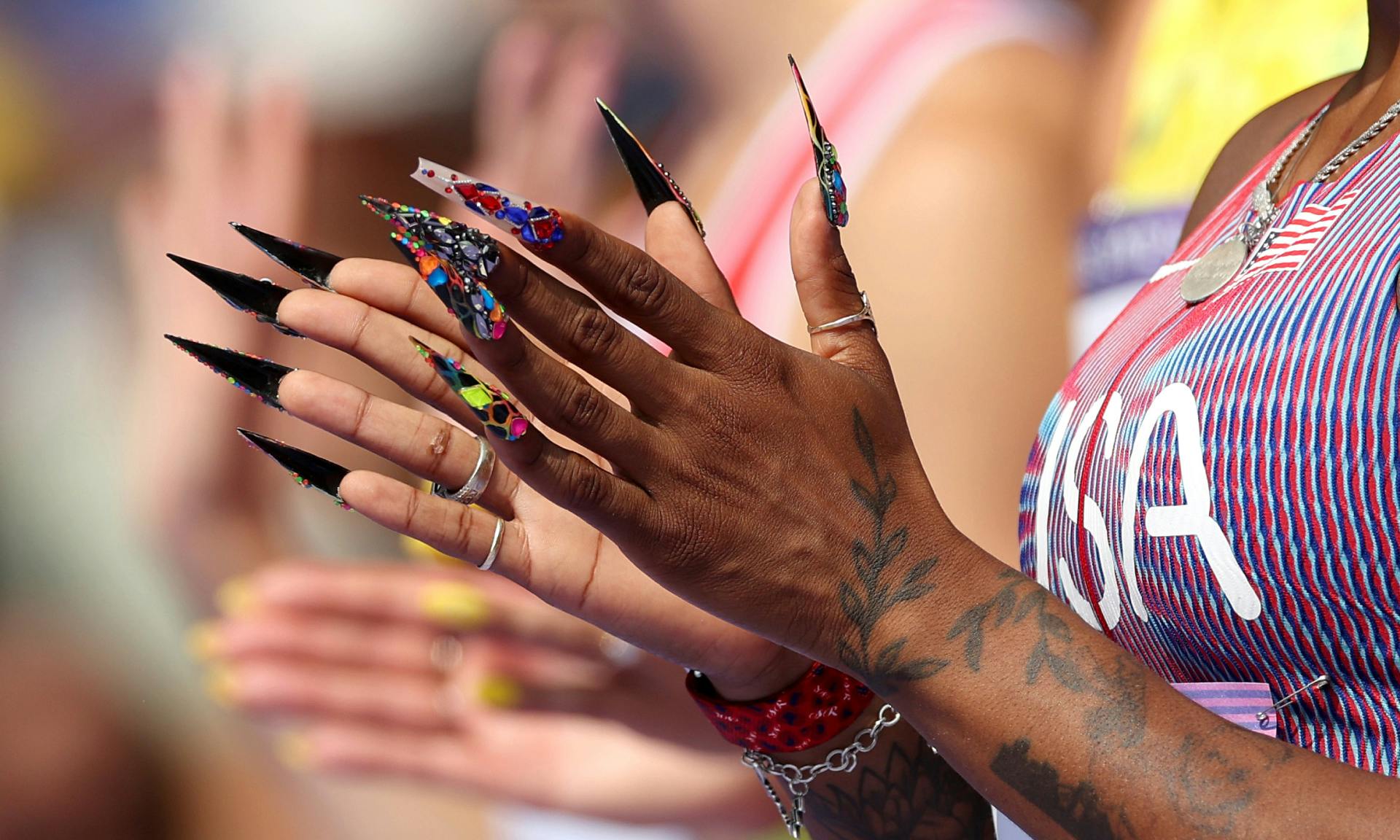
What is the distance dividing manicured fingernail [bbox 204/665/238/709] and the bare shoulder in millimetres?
973

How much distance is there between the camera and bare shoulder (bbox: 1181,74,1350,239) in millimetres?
843

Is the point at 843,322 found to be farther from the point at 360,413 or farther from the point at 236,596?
the point at 236,596

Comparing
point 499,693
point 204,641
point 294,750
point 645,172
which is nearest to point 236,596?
point 204,641

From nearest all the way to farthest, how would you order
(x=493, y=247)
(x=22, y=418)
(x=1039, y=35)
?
(x=493, y=247)
(x=22, y=418)
(x=1039, y=35)

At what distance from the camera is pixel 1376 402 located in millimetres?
497

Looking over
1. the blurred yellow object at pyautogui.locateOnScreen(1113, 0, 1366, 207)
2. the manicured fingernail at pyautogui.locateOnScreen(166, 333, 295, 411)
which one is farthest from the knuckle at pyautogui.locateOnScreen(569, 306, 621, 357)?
the blurred yellow object at pyautogui.locateOnScreen(1113, 0, 1366, 207)

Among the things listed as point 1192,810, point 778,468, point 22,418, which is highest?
point 22,418

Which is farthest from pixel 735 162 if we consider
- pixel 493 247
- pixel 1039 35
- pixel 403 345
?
pixel 493 247

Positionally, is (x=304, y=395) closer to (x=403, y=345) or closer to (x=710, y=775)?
(x=403, y=345)

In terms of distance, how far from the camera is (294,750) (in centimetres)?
A: 120

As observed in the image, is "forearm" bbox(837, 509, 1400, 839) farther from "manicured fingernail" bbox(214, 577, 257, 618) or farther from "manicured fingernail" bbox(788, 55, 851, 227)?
"manicured fingernail" bbox(214, 577, 257, 618)

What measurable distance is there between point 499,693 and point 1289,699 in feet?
2.67

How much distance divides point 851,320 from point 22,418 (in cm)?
97

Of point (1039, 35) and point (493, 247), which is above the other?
point (1039, 35)
